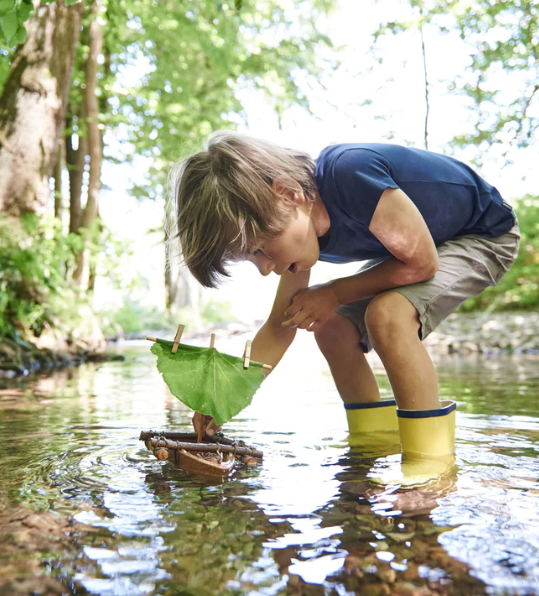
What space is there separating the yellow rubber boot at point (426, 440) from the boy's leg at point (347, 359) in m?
0.48

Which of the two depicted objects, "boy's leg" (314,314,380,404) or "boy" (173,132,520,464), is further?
"boy's leg" (314,314,380,404)

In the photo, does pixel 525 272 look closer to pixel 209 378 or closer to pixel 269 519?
pixel 209 378

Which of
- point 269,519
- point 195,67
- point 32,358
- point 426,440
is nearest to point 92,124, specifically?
point 195,67

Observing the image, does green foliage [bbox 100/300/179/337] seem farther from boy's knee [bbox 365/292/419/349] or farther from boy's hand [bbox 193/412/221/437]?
→ boy's knee [bbox 365/292/419/349]

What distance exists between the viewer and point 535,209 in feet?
36.4

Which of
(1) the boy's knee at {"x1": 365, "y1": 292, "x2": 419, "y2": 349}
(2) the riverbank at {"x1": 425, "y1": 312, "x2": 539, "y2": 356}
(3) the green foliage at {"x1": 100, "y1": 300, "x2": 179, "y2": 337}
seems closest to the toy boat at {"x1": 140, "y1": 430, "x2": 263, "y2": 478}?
(1) the boy's knee at {"x1": 365, "y1": 292, "x2": 419, "y2": 349}

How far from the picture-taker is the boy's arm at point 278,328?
95.0 inches

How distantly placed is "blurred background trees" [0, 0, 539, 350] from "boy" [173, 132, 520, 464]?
3062mm

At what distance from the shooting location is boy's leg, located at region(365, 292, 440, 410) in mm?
1992

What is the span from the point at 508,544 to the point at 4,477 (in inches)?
51.7

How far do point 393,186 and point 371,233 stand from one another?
0.85 ft

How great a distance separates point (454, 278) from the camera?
7.23 feet

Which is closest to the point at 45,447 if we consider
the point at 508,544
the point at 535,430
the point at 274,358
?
the point at 274,358

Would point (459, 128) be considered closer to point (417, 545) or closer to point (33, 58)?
point (33, 58)
